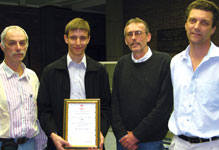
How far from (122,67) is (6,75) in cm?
111

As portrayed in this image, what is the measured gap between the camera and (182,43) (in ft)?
30.5

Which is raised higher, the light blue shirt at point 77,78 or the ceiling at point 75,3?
the ceiling at point 75,3

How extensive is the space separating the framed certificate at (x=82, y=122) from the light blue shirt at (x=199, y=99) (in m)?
0.69

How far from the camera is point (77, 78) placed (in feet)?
7.87

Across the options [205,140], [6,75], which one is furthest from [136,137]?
[6,75]

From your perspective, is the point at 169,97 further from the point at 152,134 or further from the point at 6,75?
the point at 6,75

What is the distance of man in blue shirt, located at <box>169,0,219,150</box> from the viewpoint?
193 cm

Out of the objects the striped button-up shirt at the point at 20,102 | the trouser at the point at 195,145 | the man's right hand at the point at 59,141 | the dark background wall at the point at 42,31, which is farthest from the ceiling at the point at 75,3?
the trouser at the point at 195,145

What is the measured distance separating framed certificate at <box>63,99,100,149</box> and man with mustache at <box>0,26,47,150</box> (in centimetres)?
37

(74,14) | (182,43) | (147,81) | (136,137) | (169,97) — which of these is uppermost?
(74,14)

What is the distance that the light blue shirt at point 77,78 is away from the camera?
2.38m

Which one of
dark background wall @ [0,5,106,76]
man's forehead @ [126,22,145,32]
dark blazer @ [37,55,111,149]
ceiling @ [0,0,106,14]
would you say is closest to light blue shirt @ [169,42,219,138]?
man's forehead @ [126,22,145,32]

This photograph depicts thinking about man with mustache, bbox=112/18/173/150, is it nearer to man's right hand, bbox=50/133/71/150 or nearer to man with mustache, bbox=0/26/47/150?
man's right hand, bbox=50/133/71/150

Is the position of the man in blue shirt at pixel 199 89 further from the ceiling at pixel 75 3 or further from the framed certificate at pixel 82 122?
the ceiling at pixel 75 3
